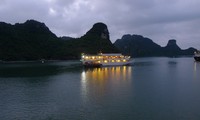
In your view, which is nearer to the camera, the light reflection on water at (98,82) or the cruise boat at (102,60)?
the light reflection on water at (98,82)

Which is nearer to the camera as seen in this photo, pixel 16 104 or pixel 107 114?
pixel 107 114

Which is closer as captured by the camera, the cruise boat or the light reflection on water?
the light reflection on water

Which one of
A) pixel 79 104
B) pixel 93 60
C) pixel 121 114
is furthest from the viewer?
pixel 93 60

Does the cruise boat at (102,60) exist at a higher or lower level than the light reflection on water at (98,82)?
higher

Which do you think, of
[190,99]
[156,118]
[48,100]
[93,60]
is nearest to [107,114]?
[156,118]

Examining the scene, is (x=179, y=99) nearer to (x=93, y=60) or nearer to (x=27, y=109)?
(x=27, y=109)

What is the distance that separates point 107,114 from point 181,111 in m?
10.9

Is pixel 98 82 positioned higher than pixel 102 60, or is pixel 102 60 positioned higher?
pixel 102 60

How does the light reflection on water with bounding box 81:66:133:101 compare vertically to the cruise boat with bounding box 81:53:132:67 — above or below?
below

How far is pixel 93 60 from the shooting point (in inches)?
5591

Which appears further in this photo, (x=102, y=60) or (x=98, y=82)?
(x=102, y=60)

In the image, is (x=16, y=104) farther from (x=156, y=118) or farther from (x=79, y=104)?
(x=156, y=118)

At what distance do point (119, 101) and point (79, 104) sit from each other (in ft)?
22.9

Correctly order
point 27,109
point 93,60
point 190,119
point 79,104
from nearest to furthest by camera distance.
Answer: point 190,119
point 27,109
point 79,104
point 93,60
